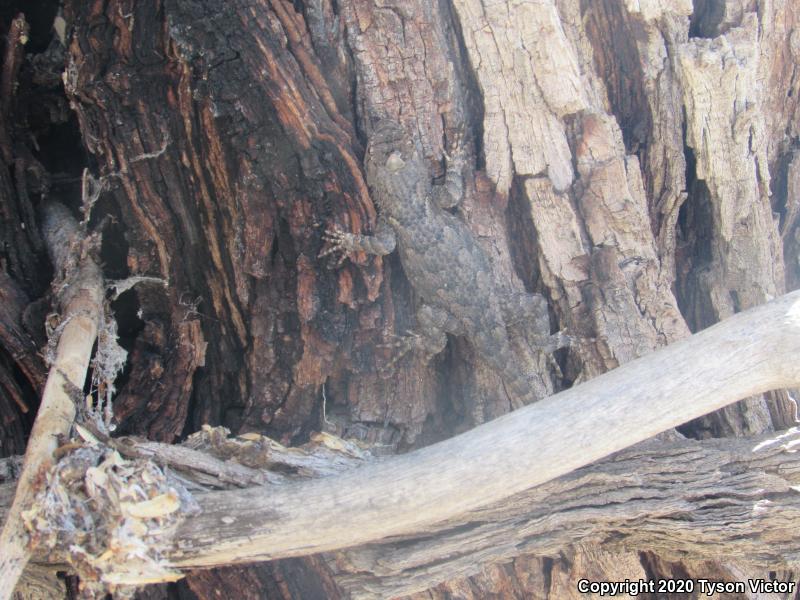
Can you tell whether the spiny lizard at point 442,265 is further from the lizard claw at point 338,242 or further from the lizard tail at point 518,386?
the lizard claw at point 338,242

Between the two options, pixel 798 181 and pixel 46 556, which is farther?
pixel 798 181

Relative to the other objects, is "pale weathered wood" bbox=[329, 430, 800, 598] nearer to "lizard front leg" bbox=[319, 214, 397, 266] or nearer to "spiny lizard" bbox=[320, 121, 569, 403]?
"spiny lizard" bbox=[320, 121, 569, 403]

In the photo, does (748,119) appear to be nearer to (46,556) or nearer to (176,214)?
(176,214)

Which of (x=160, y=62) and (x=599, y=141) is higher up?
(x=160, y=62)

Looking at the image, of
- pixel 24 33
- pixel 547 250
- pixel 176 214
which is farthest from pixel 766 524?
pixel 24 33

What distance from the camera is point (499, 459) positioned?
9.86ft

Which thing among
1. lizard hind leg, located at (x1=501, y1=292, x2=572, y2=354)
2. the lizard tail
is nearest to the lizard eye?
lizard hind leg, located at (x1=501, y1=292, x2=572, y2=354)

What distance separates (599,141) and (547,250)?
2.37 ft

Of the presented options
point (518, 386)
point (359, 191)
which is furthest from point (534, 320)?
point (359, 191)

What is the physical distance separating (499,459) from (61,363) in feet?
7.13

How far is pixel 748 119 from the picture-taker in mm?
4098

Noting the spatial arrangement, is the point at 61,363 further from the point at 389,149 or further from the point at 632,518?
the point at 632,518

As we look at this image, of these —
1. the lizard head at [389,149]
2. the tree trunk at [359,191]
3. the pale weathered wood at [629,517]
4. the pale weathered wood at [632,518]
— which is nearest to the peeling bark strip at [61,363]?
the tree trunk at [359,191]

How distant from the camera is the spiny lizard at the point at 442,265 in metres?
4.29
